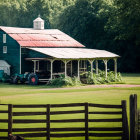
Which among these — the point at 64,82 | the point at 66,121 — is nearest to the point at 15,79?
the point at 64,82

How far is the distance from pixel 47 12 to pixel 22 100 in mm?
81796

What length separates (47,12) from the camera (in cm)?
11069

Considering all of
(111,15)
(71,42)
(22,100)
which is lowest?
(22,100)

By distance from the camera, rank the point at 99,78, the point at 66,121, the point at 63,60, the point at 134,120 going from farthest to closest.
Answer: the point at 99,78 < the point at 63,60 < the point at 66,121 < the point at 134,120

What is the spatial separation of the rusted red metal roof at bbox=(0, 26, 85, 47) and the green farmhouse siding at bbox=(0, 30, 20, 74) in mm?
598

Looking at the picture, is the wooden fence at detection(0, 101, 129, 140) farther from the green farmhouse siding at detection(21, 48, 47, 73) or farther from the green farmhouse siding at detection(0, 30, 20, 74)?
the green farmhouse siding at detection(0, 30, 20, 74)

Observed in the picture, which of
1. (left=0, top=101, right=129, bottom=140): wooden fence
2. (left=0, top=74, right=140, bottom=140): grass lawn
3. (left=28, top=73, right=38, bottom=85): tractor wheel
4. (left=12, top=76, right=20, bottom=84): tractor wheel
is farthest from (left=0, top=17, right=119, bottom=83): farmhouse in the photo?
(left=0, top=101, right=129, bottom=140): wooden fence

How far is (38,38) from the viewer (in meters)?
58.3

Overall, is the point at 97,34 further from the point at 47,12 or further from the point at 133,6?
the point at 47,12

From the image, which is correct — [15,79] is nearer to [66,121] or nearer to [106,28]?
[106,28]

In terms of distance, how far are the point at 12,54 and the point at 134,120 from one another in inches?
1654

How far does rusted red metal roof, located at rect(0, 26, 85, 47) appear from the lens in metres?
55.4

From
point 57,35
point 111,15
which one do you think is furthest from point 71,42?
point 111,15

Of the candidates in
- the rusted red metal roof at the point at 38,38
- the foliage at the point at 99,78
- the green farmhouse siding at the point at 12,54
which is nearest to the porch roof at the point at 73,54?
the foliage at the point at 99,78
